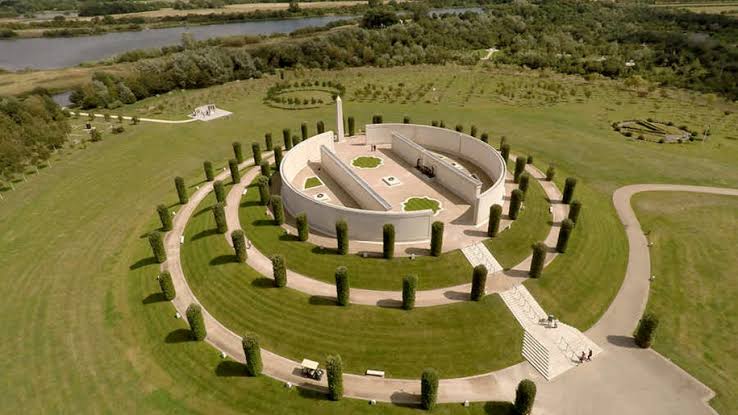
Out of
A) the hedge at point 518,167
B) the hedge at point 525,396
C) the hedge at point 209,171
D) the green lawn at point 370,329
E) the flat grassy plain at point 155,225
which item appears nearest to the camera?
the hedge at point 525,396

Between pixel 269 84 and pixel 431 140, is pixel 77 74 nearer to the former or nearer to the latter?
pixel 269 84

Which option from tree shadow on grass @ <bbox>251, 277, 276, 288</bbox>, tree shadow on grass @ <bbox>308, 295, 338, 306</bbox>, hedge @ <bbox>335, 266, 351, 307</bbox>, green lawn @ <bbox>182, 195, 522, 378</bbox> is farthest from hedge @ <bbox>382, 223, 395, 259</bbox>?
tree shadow on grass @ <bbox>251, 277, 276, 288</bbox>

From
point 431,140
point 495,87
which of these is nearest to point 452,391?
point 431,140

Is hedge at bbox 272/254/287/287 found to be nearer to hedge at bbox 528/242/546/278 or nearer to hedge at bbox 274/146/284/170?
hedge at bbox 528/242/546/278

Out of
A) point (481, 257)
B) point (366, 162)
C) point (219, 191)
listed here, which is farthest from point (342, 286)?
point (366, 162)

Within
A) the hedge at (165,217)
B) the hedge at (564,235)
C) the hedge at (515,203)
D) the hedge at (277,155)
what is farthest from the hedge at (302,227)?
the hedge at (564,235)

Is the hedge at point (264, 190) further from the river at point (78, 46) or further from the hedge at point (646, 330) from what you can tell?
the river at point (78, 46)
